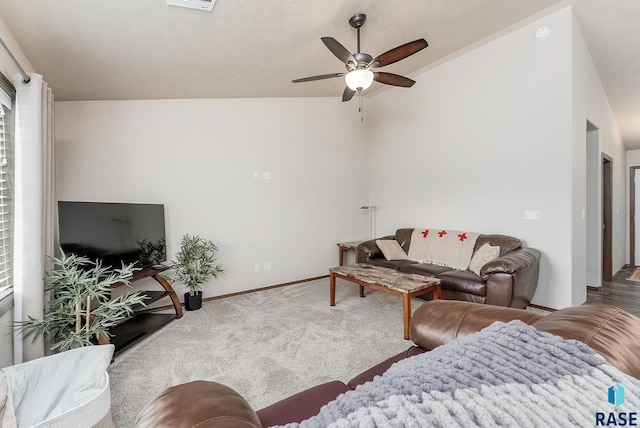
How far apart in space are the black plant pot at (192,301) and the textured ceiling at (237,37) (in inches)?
94.6

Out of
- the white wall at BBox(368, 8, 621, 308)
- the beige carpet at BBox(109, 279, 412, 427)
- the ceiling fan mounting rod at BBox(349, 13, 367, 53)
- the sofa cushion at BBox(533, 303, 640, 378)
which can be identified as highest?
the ceiling fan mounting rod at BBox(349, 13, 367, 53)

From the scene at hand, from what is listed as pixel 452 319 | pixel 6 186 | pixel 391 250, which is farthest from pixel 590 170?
pixel 6 186

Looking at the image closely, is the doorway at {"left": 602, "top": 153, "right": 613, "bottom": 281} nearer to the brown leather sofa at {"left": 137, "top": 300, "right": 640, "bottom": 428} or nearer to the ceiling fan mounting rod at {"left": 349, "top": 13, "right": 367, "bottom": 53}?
the ceiling fan mounting rod at {"left": 349, "top": 13, "right": 367, "bottom": 53}

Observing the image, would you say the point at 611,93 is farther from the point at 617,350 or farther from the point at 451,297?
the point at 617,350

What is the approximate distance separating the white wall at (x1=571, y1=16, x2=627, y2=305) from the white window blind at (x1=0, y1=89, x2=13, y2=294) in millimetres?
5001

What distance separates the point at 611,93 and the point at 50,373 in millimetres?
6960

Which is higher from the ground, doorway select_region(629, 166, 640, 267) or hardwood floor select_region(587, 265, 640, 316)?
doorway select_region(629, 166, 640, 267)

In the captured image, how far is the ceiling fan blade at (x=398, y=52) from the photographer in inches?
98.9

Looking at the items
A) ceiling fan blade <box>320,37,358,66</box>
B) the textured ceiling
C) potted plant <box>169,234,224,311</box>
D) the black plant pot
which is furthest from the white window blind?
ceiling fan blade <box>320,37,358,66</box>

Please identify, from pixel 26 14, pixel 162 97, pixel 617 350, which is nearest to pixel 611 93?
pixel 617 350

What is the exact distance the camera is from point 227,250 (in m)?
3.96

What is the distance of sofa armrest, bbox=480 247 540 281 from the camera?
278cm

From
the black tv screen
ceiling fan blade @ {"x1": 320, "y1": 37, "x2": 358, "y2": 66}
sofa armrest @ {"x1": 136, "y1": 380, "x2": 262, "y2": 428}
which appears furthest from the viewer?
the black tv screen

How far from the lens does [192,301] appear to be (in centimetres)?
340
